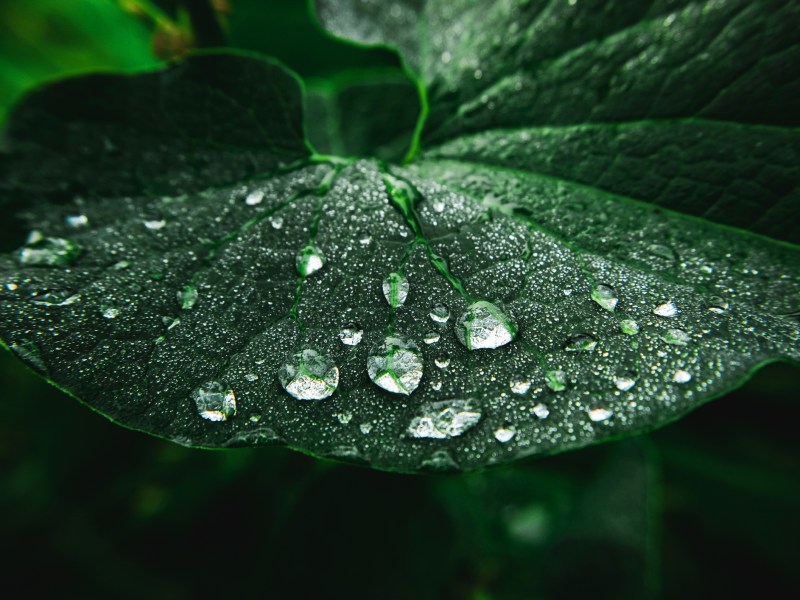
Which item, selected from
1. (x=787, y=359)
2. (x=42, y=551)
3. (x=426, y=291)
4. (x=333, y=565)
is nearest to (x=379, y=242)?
(x=426, y=291)

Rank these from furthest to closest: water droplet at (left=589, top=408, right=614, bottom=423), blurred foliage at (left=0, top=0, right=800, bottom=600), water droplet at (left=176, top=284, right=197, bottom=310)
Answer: blurred foliage at (left=0, top=0, right=800, bottom=600) → water droplet at (left=176, top=284, right=197, bottom=310) → water droplet at (left=589, top=408, right=614, bottom=423)

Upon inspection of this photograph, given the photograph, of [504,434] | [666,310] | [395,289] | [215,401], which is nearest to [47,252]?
[215,401]

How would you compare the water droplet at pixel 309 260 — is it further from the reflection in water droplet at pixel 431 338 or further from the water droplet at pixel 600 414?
the water droplet at pixel 600 414

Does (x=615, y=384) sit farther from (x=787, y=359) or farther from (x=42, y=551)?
(x=42, y=551)

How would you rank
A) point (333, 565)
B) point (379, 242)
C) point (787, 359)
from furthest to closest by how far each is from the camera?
point (333, 565), point (379, 242), point (787, 359)

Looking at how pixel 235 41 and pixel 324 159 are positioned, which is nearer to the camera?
pixel 324 159

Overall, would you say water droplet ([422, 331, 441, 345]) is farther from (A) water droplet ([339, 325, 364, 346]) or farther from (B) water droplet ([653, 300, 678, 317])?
(B) water droplet ([653, 300, 678, 317])

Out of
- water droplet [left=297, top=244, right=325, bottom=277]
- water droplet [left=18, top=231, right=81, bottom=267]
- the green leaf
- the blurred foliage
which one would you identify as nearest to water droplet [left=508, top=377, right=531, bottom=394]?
the green leaf
